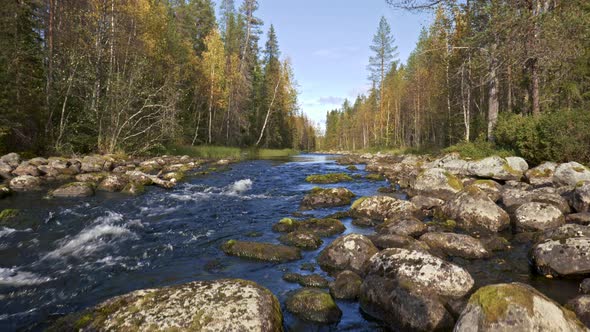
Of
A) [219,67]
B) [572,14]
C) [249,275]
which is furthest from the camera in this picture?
[219,67]

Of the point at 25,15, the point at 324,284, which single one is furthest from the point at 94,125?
the point at 324,284

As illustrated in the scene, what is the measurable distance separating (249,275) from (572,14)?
1552cm

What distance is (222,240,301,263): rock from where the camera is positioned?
6317mm

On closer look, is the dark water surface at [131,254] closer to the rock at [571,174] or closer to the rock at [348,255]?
the rock at [348,255]

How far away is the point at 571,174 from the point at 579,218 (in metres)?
4.14

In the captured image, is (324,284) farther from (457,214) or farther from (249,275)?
(457,214)

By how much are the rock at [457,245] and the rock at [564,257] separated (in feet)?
2.83

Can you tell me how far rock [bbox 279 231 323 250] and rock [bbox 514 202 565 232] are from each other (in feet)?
15.5

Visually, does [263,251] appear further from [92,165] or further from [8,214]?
[92,165]

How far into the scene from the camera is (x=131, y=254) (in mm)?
6590

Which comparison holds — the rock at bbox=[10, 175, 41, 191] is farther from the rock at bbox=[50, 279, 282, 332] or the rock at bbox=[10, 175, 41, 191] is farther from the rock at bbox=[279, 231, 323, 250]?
the rock at bbox=[50, 279, 282, 332]

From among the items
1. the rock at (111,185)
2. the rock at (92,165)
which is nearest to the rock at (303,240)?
the rock at (111,185)

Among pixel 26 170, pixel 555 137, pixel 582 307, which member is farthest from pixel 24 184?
pixel 555 137

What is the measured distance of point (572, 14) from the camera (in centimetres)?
1274
